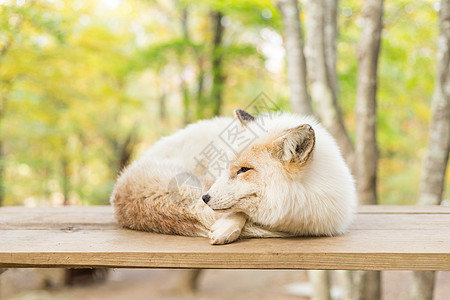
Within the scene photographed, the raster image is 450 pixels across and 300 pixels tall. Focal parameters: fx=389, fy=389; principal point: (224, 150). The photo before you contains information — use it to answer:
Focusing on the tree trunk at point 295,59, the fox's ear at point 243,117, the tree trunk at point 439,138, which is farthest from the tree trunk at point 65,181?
the fox's ear at point 243,117

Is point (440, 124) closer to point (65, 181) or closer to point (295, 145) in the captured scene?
point (295, 145)

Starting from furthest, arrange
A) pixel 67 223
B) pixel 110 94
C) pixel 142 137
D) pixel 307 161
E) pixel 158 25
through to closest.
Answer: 1. pixel 142 137
2. pixel 158 25
3. pixel 110 94
4. pixel 67 223
5. pixel 307 161

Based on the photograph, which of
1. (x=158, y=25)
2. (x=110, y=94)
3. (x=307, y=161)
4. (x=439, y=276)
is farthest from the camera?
(x=158, y=25)

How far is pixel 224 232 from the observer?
1.63m

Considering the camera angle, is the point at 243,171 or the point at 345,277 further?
the point at 345,277

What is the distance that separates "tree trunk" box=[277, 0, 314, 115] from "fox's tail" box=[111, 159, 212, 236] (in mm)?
1749

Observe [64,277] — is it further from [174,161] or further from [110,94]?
[174,161]

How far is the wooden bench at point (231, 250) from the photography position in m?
1.50

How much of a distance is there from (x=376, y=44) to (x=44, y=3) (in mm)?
6142

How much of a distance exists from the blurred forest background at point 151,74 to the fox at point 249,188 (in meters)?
3.65

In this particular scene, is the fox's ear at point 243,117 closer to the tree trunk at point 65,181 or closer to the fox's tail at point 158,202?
the fox's tail at point 158,202

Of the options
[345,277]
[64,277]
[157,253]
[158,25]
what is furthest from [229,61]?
[157,253]

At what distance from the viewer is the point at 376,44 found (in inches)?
125

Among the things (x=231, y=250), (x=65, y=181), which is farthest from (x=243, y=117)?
(x=65, y=181)
